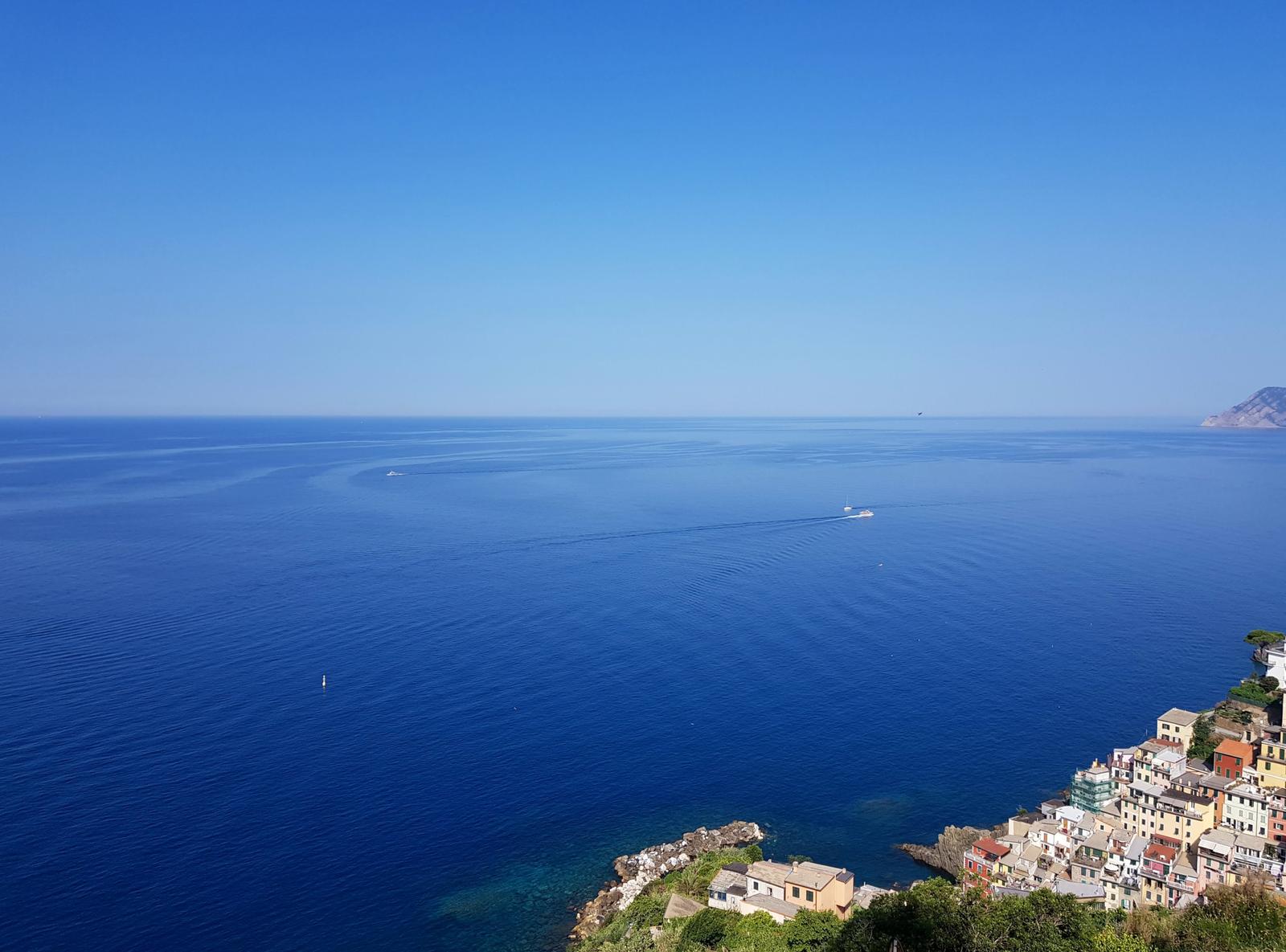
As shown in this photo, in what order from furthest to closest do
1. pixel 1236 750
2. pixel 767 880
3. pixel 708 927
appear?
pixel 1236 750 → pixel 767 880 → pixel 708 927

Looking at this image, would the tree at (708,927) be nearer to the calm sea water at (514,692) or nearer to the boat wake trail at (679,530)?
the calm sea water at (514,692)

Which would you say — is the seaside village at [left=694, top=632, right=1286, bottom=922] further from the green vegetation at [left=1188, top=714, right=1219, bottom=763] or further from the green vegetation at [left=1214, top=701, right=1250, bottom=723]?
the green vegetation at [left=1214, top=701, right=1250, bottom=723]

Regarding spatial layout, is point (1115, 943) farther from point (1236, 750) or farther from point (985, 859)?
point (1236, 750)

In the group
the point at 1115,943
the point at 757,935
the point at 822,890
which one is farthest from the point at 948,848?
the point at 757,935

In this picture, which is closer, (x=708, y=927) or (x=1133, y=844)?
(x=708, y=927)

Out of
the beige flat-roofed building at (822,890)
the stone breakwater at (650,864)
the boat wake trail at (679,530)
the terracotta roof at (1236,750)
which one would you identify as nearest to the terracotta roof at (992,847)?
the beige flat-roofed building at (822,890)

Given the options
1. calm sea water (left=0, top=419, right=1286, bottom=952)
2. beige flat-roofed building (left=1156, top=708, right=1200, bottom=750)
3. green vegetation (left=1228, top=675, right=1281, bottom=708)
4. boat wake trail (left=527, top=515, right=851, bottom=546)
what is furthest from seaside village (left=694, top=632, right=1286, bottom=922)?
boat wake trail (left=527, top=515, right=851, bottom=546)
